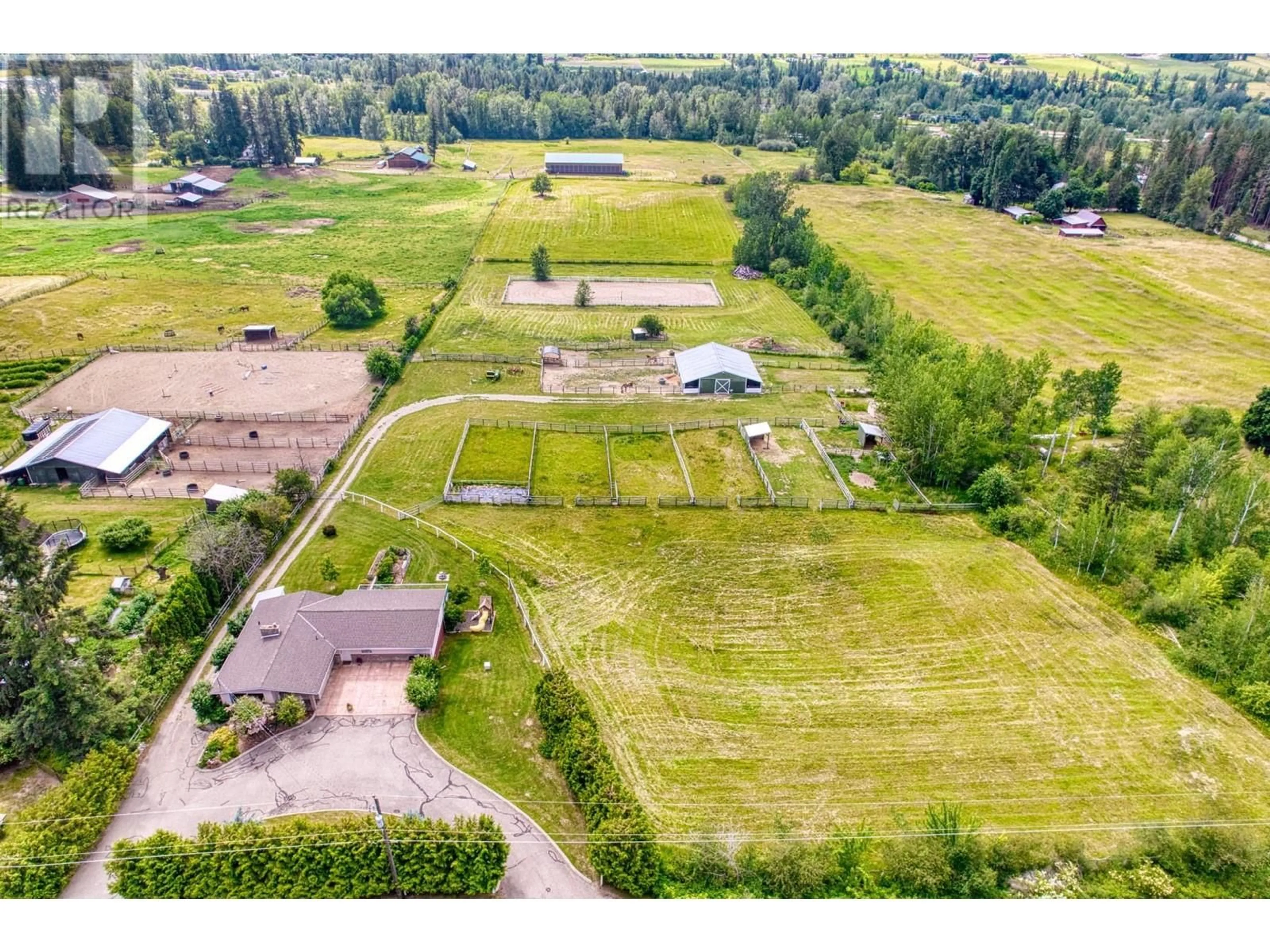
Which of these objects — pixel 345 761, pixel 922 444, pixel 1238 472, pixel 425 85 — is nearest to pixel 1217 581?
pixel 1238 472

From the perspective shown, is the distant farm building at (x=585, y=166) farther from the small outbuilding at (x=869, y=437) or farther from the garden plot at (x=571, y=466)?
the small outbuilding at (x=869, y=437)

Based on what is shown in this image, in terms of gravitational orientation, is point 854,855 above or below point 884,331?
below

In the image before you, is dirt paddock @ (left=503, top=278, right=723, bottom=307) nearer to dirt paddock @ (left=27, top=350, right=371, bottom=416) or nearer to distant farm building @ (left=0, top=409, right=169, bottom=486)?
dirt paddock @ (left=27, top=350, right=371, bottom=416)

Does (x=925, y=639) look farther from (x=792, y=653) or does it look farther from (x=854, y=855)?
(x=854, y=855)

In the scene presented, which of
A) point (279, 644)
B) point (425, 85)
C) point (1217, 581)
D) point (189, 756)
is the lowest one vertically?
point (189, 756)

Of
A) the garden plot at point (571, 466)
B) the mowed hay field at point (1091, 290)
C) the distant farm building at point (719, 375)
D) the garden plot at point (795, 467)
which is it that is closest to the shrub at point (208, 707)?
the garden plot at point (571, 466)

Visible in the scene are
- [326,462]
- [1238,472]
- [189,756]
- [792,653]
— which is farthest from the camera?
[326,462]
